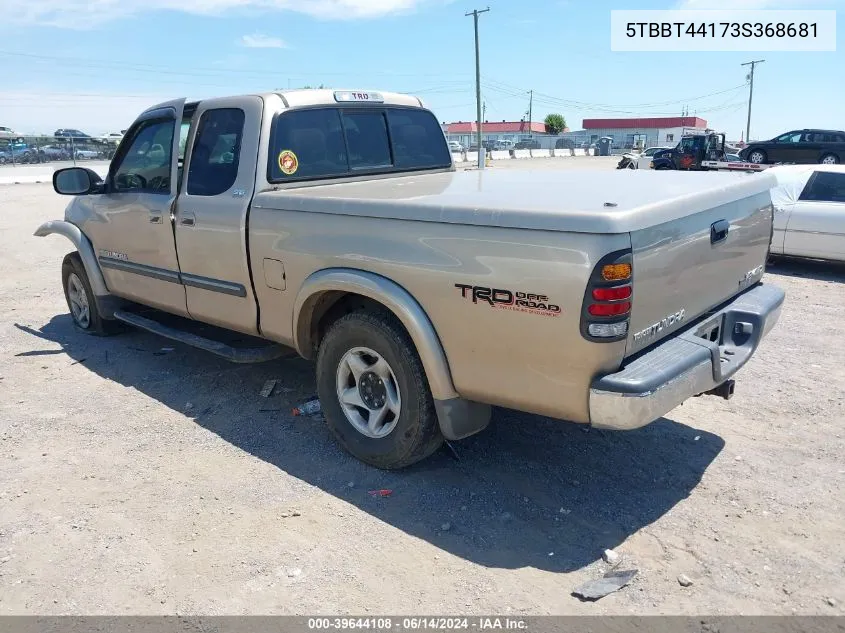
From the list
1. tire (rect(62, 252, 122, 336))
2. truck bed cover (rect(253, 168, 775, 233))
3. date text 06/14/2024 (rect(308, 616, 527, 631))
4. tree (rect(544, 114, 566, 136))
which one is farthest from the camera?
tree (rect(544, 114, 566, 136))

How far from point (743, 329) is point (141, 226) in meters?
4.30

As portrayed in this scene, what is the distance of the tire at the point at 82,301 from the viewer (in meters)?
6.40

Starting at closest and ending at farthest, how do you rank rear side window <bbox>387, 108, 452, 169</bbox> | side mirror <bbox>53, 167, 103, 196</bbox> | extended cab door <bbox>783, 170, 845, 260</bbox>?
rear side window <bbox>387, 108, 452, 169</bbox>
side mirror <bbox>53, 167, 103, 196</bbox>
extended cab door <bbox>783, 170, 845, 260</bbox>

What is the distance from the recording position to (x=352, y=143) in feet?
16.2

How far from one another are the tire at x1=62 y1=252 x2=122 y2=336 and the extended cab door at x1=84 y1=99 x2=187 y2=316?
52 cm

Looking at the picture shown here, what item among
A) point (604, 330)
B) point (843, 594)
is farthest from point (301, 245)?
point (843, 594)

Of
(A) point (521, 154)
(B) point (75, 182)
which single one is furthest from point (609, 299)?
(A) point (521, 154)

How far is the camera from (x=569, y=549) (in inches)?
126

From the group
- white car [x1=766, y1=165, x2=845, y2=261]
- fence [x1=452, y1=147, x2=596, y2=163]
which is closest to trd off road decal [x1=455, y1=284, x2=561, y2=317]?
white car [x1=766, y1=165, x2=845, y2=261]

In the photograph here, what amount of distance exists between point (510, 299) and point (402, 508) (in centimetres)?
133

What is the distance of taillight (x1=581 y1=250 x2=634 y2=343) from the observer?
2.75 m

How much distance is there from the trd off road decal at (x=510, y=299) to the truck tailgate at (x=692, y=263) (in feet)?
1.20

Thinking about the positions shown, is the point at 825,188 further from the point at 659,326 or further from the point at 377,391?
the point at 377,391

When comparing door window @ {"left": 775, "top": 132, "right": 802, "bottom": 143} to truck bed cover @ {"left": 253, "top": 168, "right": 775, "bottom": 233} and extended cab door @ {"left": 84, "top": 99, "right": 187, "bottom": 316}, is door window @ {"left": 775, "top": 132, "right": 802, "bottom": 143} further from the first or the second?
extended cab door @ {"left": 84, "top": 99, "right": 187, "bottom": 316}
